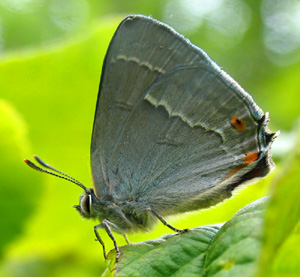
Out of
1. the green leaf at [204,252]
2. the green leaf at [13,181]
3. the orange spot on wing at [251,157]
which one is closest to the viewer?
the green leaf at [204,252]

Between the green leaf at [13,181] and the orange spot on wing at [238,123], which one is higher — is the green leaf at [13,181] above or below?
below

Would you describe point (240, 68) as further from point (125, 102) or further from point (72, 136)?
point (125, 102)

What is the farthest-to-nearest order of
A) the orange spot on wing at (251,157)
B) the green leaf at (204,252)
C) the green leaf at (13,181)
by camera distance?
the green leaf at (13,181), the orange spot on wing at (251,157), the green leaf at (204,252)

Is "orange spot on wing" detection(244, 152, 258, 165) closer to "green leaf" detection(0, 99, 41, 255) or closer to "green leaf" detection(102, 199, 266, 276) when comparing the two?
"green leaf" detection(102, 199, 266, 276)

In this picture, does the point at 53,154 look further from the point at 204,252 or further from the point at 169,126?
the point at 204,252

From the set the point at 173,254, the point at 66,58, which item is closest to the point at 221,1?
the point at 66,58

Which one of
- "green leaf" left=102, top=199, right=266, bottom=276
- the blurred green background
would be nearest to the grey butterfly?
the blurred green background

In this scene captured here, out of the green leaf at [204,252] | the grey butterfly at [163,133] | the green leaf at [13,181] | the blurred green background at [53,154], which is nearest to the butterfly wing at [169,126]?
the grey butterfly at [163,133]

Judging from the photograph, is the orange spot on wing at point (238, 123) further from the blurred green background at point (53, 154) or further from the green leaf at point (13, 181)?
the green leaf at point (13, 181)
